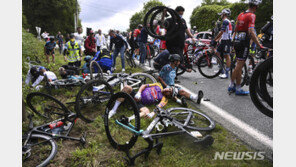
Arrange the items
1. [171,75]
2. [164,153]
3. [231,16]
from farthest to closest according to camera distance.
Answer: [231,16] → [171,75] → [164,153]

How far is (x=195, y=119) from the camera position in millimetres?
3449

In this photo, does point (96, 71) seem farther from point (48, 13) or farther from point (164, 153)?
point (48, 13)

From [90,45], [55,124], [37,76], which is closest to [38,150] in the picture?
[55,124]

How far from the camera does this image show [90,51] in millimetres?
8305

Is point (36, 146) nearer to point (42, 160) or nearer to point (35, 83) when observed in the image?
point (42, 160)

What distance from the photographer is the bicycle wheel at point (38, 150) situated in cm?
238

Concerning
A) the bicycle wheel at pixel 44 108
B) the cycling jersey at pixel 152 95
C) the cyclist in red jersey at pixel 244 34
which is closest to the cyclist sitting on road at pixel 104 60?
the cycling jersey at pixel 152 95

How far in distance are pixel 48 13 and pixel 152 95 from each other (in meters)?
41.2

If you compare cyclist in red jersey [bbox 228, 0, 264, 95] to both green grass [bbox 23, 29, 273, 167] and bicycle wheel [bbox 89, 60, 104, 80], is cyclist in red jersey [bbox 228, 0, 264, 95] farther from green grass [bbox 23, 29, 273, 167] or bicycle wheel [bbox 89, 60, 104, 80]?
bicycle wheel [bbox 89, 60, 104, 80]

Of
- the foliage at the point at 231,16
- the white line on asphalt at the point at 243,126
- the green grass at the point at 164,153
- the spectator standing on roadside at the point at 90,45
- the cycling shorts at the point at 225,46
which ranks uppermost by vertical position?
the foliage at the point at 231,16

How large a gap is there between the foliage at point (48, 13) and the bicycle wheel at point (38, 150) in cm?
4005

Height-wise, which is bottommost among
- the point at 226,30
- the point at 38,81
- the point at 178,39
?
the point at 38,81

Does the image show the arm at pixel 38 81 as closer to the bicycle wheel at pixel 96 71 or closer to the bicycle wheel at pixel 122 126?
the bicycle wheel at pixel 96 71

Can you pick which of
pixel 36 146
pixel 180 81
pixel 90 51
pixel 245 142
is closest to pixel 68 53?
pixel 90 51
